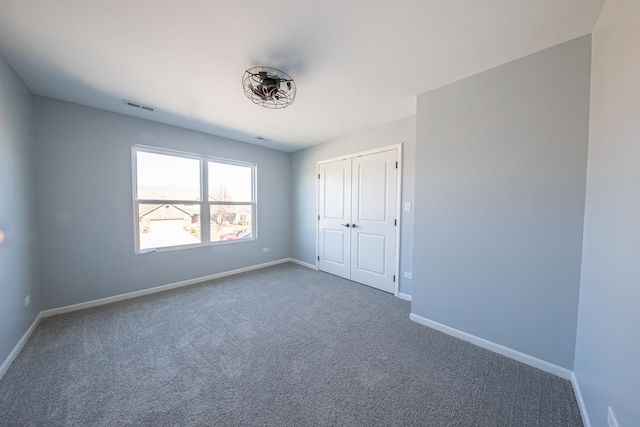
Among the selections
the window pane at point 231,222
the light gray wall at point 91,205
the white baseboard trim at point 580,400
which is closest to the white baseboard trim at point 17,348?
the light gray wall at point 91,205

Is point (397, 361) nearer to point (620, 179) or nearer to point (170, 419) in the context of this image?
point (170, 419)

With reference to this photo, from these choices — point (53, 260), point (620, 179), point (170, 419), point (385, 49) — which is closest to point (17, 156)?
point (53, 260)

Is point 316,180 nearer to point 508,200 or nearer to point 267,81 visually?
point 267,81

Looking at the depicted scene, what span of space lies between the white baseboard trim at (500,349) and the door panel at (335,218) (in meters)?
1.68

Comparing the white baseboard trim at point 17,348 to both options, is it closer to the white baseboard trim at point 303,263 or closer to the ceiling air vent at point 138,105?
the ceiling air vent at point 138,105

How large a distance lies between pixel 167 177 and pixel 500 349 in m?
4.63

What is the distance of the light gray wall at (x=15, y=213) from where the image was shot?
71.9 inches

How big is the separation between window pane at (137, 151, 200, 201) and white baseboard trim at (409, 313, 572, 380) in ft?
12.5

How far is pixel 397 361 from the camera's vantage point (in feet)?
6.20

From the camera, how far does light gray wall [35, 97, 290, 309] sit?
2598mm

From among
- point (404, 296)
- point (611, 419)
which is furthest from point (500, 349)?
point (404, 296)

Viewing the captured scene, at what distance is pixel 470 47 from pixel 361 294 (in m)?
3.02

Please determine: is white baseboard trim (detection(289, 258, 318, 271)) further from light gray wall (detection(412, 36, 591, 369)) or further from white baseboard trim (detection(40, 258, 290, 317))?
light gray wall (detection(412, 36, 591, 369))

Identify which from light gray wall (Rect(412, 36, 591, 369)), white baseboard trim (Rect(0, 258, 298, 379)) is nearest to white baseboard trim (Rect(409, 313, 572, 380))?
light gray wall (Rect(412, 36, 591, 369))
